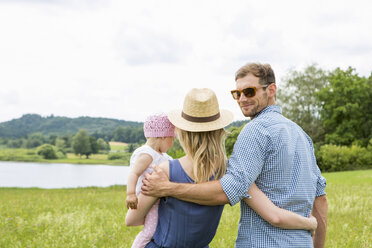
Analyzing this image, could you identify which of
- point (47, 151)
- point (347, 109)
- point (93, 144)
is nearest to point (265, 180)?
point (347, 109)

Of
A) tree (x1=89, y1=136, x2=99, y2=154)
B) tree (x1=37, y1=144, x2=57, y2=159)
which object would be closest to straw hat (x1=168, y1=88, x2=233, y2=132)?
tree (x1=89, y1=136, x2=99, y2=154)

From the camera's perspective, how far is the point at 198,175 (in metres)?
2.85

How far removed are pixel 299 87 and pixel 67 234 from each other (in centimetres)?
5796

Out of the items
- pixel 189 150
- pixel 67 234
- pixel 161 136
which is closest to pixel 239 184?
pixel 189 150

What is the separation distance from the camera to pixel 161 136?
11.5 ft

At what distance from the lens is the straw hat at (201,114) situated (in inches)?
115

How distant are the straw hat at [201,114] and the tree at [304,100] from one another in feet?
191

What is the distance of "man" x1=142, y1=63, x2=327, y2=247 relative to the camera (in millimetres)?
2816

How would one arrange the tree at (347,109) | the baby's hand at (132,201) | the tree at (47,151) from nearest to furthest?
the baby's hand at (132,201), the tree at (347,109), the tree at (47,151)

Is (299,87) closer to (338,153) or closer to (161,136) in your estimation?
(338,153)

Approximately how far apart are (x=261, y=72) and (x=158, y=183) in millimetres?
1372

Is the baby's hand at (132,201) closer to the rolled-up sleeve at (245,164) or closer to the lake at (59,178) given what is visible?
the rolled-up sleeve at (245,164)

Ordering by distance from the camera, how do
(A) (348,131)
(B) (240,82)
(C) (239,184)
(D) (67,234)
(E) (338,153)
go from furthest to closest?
(A) (348,131) → (E) (338,153) → (D) (67,234) → (B) (240,82) → (C) (239,184)

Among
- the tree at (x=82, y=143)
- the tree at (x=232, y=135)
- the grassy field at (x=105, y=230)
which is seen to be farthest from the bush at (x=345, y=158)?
the tree at (x=82, y=143)
